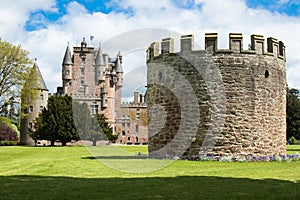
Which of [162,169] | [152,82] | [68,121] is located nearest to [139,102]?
[68,121]

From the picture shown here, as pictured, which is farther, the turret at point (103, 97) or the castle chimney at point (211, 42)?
the turret at point (103, 97)

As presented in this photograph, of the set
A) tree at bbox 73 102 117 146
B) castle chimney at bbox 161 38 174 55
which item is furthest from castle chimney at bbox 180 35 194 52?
tree at bbox 73 102 117 146

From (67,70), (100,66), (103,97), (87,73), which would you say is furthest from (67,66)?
(103,97)

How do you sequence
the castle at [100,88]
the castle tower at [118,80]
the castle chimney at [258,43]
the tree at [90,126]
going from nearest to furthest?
the castle chimney at [258,43] → the tree at [90,126] → the castle at [100,88] → the castle tower at [118,80]

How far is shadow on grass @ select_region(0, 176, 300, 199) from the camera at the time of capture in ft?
27.5

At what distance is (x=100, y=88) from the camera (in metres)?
74.2

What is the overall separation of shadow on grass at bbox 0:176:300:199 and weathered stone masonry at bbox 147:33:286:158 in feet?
18.9

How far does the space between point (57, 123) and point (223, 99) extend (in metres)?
39.1

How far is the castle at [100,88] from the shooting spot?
7081cm

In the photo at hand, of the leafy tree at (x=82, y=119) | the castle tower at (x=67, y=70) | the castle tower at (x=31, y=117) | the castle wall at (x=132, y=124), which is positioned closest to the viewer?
the leafy tree at (x=82, y=119)

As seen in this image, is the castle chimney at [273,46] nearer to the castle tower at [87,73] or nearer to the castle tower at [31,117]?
the castle tower at [31,117]

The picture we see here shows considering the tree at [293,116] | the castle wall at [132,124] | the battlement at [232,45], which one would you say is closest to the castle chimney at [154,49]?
the battlement at [232,45]

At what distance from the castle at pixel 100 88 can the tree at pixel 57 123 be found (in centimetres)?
1373

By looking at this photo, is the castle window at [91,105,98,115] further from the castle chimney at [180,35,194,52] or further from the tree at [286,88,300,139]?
the castle chimney at [180,35,194,52]
